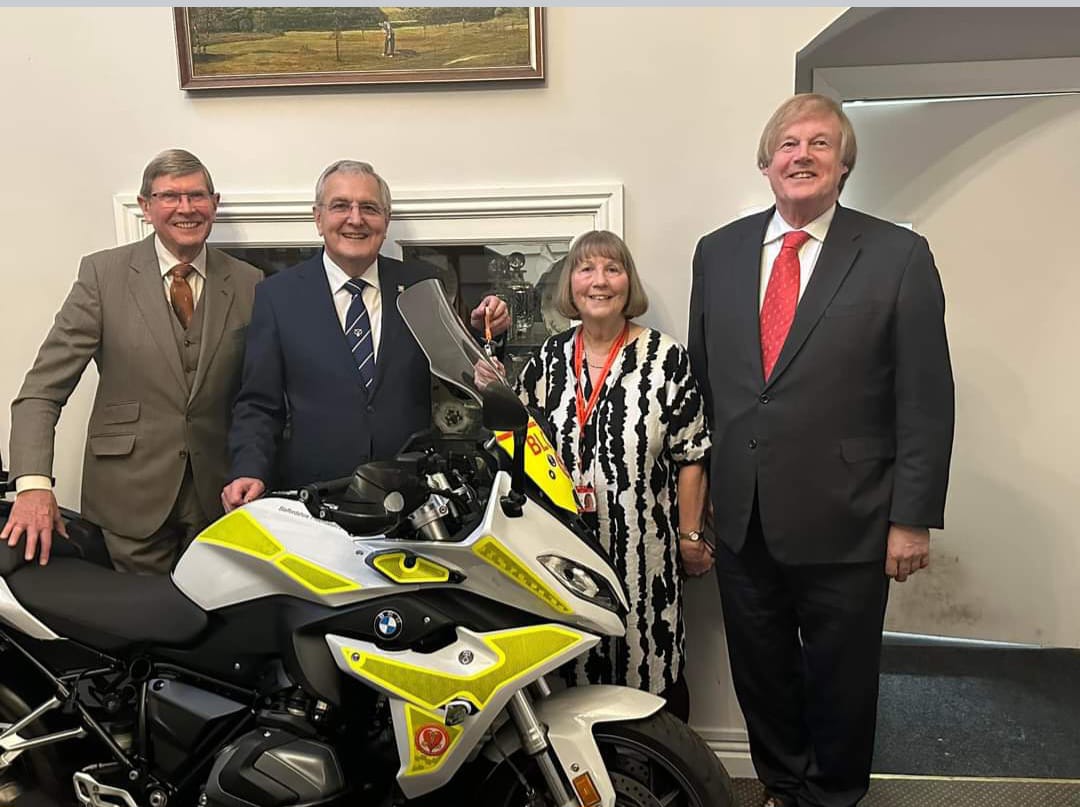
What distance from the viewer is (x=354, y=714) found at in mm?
1367

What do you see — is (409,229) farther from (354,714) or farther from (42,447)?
(354,714)

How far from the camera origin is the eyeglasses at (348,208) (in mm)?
1719

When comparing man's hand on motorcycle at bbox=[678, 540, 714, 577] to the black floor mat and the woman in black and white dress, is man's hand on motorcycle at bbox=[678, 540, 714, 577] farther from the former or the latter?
the black floor mat

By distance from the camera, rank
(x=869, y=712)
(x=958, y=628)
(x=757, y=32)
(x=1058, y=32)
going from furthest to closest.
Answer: (x=958, y=628)
(x=1058, y=32)
(x=757, y=32)
(x=869, y=712)

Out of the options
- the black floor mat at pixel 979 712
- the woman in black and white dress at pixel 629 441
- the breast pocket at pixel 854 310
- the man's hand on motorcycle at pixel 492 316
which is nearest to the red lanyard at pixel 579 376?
the woman in black and white dress at pixel 629 441

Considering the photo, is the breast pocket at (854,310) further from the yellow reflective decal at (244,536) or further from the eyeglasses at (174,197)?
the eyeglasses at (174,197)

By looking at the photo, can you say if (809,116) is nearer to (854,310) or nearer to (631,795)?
(854,310)

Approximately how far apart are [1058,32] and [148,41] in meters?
2.54

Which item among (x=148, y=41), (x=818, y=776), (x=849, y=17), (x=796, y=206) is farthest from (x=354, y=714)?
(x=849, y=17)

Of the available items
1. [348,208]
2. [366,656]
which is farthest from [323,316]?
[366,656]

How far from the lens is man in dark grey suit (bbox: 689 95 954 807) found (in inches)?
60.9

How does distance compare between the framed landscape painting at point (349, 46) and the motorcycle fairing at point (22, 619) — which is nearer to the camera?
the motorcycle fairing at point (22, 619)

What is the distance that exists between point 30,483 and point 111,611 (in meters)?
0.42

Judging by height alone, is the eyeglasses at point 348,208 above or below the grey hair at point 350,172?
below
